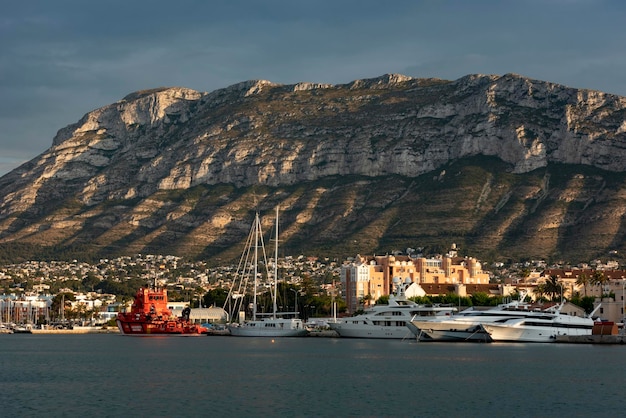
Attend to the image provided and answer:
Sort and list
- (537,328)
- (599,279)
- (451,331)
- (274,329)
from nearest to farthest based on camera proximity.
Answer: (537,328), (451,331), (599,279), (274,329)

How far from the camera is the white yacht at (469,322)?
136m

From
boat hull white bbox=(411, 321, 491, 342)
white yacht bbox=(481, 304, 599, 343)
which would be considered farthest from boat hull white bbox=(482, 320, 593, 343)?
boat hull white bbox=(411, 321, 491, 342)

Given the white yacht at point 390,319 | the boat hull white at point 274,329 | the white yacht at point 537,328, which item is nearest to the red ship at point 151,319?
the boat hull white at point 274,329

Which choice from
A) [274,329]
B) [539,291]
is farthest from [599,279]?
[274,329]

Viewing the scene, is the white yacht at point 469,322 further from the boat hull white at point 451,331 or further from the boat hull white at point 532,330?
the boat hull white at point 532,330

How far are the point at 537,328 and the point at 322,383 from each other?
61130 mm

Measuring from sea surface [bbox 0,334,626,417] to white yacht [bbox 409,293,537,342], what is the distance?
1169 cm

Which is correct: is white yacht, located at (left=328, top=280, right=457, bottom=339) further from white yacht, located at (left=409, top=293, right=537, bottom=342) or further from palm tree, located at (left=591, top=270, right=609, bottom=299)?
palm tree, located at (left=591, top=270, right=609, bottom=299)

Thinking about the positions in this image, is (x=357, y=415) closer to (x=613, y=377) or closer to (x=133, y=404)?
(x=133, y=404)

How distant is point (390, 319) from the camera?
153500 mm

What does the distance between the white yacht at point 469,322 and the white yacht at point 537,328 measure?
0.68 metres

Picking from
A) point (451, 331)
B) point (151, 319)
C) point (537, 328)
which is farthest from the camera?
point (151, 319)

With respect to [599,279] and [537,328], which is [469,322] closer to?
[537,328]

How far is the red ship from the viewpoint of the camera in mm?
185375
